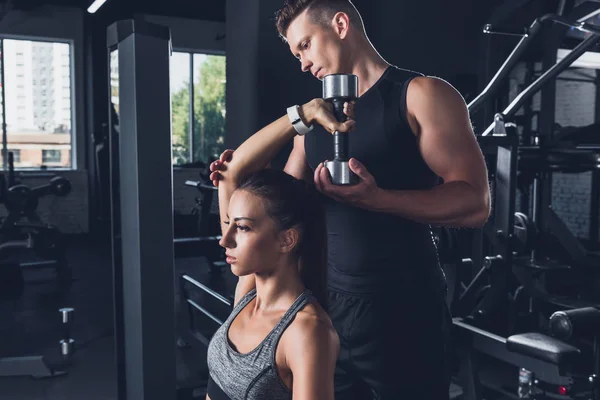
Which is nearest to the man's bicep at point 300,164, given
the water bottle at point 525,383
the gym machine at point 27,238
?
the water bottle at point 525,383

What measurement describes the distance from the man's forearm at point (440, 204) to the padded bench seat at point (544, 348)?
3.26 feet

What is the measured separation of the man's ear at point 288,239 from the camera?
3.10ft

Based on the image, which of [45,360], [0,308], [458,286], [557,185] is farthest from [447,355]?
[557,185]

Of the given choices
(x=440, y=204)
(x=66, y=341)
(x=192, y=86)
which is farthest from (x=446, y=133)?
(x=192, y=86)

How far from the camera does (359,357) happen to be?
1.12 m

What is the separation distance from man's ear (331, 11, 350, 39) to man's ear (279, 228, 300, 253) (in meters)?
0.41

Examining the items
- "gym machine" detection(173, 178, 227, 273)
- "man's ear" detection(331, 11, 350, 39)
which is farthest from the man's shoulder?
"gym machine" detection(173, 178, 227, 273)

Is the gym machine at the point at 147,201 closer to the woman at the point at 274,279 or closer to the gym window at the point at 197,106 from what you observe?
the woman at the point at 274,279

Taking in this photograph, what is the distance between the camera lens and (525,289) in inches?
129

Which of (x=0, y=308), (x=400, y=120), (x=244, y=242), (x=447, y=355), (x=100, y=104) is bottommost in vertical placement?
(x=0, y=308)

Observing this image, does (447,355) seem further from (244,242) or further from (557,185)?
(557,185)

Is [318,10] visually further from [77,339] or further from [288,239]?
[77,339]

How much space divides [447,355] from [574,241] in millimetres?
3104

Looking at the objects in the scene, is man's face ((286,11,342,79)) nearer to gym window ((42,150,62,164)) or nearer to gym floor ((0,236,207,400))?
gym floor ((0,236,207,400))
